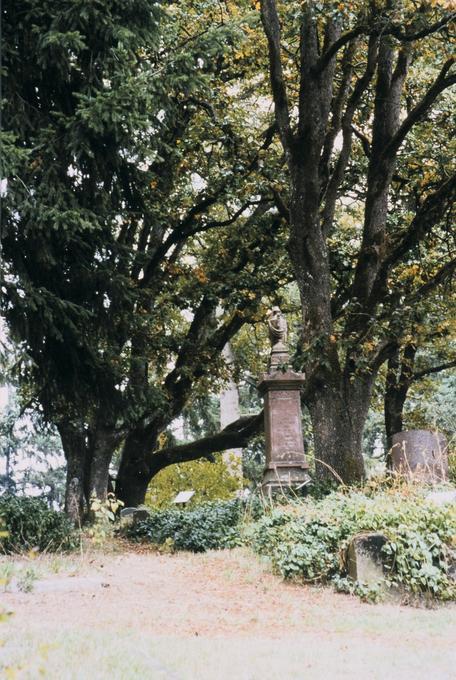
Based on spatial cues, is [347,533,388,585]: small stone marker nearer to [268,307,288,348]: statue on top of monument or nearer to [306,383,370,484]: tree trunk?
[306,383,370,484]: tree trunk

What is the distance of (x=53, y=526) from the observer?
10.4 metres

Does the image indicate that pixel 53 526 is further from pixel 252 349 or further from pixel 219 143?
pixel 252 349

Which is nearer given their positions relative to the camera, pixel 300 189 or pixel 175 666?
pixel 175 666

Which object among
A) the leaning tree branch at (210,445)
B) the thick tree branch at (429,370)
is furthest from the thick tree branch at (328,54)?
the thick tree branch at (429,370)

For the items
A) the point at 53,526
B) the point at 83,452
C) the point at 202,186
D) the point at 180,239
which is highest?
the point at 202,186

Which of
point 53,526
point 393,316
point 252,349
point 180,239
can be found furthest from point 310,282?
point 252,349

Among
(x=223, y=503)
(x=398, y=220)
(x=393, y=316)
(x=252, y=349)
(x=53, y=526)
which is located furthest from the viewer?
(x=252, y=349)

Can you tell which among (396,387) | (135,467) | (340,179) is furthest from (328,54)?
(135,467)

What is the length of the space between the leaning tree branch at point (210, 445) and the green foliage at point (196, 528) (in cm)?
266

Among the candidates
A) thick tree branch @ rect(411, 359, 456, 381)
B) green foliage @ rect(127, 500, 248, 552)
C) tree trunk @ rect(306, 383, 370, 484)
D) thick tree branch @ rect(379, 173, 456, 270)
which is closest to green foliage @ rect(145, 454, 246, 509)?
thick tree branch @ rect(411, 359, 456, 381)

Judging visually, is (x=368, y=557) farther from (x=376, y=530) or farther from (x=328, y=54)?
(x=328, y=54)

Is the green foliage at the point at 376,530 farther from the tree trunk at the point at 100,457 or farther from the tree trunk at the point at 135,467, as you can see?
the tree trunk at the point at 135,467

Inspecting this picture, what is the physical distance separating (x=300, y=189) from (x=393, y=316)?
2.47 m

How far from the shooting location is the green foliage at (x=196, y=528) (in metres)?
11.2
